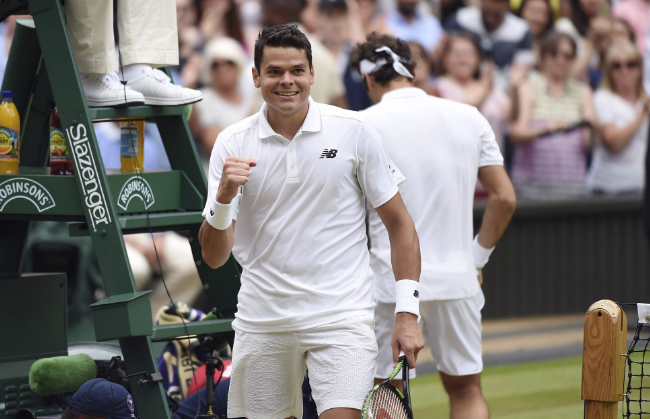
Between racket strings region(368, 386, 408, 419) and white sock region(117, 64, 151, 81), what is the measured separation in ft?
6.88

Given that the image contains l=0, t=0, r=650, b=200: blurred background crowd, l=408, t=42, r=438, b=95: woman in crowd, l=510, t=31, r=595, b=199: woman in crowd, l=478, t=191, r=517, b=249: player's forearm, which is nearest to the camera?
l=478, t=191, r=517, b=249: player's forearm

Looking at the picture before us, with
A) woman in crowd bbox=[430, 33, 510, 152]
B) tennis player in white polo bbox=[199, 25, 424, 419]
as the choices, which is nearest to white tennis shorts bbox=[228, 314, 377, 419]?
tennis player in white polo bbox=[199, 25, 424, 419]

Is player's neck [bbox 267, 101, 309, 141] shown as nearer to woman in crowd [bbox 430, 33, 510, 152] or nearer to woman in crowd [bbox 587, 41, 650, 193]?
woman in crowd [bbox 430, 33, 510, 152]

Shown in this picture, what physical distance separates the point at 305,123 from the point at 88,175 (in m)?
1.17

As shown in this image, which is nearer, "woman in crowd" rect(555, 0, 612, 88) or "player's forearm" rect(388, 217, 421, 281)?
"player's forearm" rect(388, 217, 421, 281)

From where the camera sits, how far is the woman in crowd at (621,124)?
1244cm

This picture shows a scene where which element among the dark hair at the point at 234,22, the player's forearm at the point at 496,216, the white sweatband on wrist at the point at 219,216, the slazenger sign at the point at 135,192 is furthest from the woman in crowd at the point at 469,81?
the white sweatband on wrist at the point at 219,216

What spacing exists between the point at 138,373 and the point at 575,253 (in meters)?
9.10

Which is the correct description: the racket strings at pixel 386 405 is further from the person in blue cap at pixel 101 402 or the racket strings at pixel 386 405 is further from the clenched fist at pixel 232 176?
the person in blue cap at pixel 101 402

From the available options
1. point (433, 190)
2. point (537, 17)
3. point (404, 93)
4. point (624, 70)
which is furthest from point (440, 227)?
point (624, 70)

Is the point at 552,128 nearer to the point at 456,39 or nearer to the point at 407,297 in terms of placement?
the point at 456,39

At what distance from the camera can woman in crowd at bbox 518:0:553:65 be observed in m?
11.9

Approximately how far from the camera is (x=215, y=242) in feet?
12.0

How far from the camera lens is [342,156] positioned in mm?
3736
